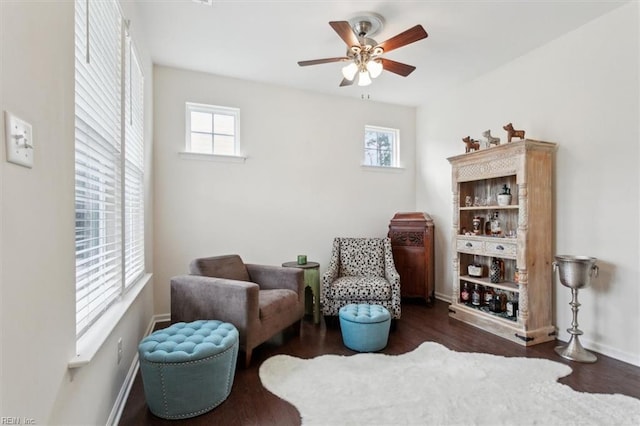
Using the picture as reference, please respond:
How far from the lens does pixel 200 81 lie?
12.3ft

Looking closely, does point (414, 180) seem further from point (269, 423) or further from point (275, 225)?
point (269, 423)

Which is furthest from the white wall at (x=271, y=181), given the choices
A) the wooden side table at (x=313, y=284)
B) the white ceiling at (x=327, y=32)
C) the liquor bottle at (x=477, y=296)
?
the liquor bottle at (x=477, y=296)

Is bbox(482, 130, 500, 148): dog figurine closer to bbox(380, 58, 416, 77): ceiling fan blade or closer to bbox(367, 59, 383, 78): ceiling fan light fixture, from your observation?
bbox(380, 58, 416, 77): ceiling fan blade

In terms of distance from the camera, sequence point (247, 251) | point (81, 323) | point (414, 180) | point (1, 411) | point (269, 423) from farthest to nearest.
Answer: point (414, 180), point (247, 251), point (269, 423), point (81, 323), point (1, 411)

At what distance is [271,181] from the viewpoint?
4062mm

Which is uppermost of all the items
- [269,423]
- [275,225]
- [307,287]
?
[275,225]

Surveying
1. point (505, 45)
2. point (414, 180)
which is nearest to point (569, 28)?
point (505, 45)

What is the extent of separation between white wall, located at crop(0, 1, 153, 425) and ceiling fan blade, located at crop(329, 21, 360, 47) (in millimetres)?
1574

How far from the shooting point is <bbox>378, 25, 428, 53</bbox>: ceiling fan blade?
7.38 feet

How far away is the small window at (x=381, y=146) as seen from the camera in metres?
4.73

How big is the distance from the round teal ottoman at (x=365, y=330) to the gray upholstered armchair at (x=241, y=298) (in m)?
0.57

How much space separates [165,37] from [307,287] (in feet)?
9.49

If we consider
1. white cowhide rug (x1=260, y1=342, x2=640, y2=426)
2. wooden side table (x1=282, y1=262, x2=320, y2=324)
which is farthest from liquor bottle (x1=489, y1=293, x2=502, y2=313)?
wooden side table (x1=282, y1=262, x2=320, y2=324)

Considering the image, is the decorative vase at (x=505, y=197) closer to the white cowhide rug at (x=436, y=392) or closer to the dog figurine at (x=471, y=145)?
the dog figurine at (x=471, y=145)
